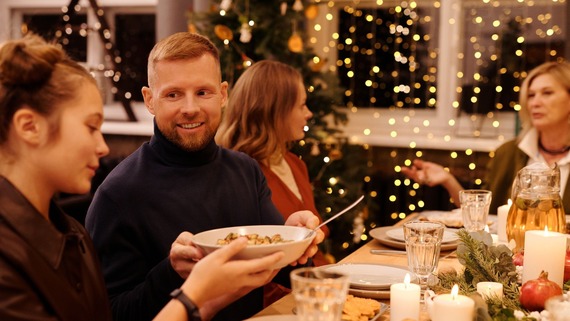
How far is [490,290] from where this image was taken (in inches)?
57.3

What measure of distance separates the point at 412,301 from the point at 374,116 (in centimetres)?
349

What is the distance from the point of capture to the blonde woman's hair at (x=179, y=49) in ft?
5.88

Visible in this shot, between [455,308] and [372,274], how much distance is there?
19.7 inches

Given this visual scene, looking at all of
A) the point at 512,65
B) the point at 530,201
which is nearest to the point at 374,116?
the point at 512,65

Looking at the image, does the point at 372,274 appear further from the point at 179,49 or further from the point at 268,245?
the point at 179,49

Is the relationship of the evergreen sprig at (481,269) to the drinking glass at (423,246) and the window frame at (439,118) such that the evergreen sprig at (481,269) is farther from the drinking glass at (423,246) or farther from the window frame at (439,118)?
the window frame at (439,118)

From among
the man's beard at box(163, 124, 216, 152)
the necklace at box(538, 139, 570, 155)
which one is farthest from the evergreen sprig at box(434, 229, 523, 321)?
the necklace at box(538, 139, 570, 155)

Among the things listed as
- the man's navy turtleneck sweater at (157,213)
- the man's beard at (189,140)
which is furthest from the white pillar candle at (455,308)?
the man's beard at (189,140)

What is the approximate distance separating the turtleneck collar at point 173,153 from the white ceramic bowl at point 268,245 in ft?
1.20

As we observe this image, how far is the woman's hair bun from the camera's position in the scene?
3.96 feet

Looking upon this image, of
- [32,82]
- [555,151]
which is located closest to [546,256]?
[32,82]

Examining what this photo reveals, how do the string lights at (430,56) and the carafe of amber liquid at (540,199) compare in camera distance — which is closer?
the carafe of amber liquid at (540,199)

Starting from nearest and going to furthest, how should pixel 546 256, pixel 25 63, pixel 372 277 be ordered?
pixel 25 63
pixel 546 256
pixel 372 277

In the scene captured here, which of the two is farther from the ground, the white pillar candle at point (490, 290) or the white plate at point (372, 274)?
the white pillar candle at point (490, 290)
